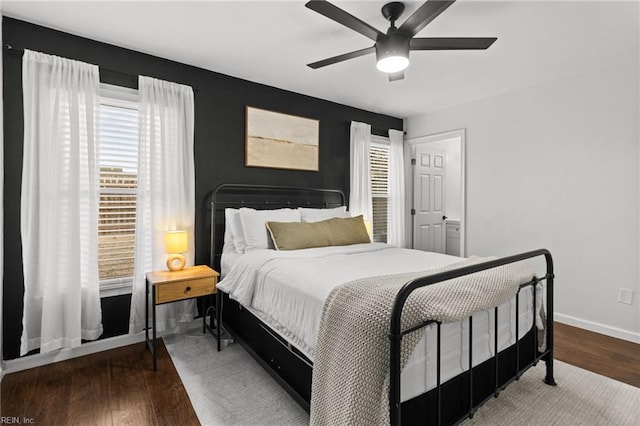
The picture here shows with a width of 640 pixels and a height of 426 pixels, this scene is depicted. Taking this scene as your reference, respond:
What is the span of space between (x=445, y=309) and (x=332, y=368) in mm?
569

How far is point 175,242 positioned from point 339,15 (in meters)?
2.15

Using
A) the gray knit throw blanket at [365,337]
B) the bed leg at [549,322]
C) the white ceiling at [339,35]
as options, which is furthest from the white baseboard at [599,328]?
the white ceiling at [339,35]

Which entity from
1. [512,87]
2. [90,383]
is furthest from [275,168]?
[512,87]

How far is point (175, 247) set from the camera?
2.77 m

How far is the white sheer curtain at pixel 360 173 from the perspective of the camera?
4.36 metres

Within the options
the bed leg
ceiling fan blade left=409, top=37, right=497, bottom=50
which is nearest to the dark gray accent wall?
ceiling fan blade left=409, top=37, right=497, bottom=50

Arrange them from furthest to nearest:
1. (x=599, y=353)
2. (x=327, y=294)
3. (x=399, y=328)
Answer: (x=599, y=353)
(x=327, y=294)
(x=399, y=328)

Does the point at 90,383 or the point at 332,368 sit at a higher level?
the point at 332,368

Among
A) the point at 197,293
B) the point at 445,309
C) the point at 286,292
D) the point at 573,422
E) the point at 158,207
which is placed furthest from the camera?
the point at 158,207

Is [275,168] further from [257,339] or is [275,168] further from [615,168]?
[615,168]

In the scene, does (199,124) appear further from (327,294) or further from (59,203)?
(327,294)

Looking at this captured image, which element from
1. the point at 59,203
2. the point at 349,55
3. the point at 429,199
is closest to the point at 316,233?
the point at 349,55

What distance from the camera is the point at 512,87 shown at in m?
3.69

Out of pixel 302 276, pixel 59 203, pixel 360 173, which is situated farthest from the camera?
pixel 360 173
